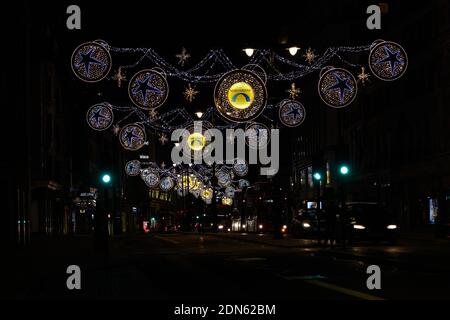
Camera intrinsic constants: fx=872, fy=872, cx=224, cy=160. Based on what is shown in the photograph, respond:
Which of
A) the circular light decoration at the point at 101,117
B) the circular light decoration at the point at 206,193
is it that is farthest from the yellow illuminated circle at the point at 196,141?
the circular light decoration at the point at 206,193

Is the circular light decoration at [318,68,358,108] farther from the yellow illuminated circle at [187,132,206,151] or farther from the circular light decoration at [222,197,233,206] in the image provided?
the circular light decoration at [222,197,233,206]

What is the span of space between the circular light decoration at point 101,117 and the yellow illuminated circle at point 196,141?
11.3 metres

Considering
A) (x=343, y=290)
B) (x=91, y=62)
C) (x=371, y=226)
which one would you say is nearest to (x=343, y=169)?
(x=371, y=226)

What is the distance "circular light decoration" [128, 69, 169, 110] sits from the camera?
84.7 feet

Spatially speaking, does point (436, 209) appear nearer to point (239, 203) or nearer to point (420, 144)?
point (420, 144)

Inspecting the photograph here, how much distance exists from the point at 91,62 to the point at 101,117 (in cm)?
842

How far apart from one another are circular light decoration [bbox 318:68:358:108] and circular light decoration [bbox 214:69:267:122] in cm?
309

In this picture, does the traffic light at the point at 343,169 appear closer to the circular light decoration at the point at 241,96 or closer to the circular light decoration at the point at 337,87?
the circular light decoration at the point at 337,87

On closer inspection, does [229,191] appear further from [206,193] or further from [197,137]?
[197,137]

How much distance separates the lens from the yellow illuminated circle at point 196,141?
1724 inches

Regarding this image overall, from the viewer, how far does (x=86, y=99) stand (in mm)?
93062

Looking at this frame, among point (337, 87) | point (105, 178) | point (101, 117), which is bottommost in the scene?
point (105, 178)

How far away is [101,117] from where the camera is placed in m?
32.5
